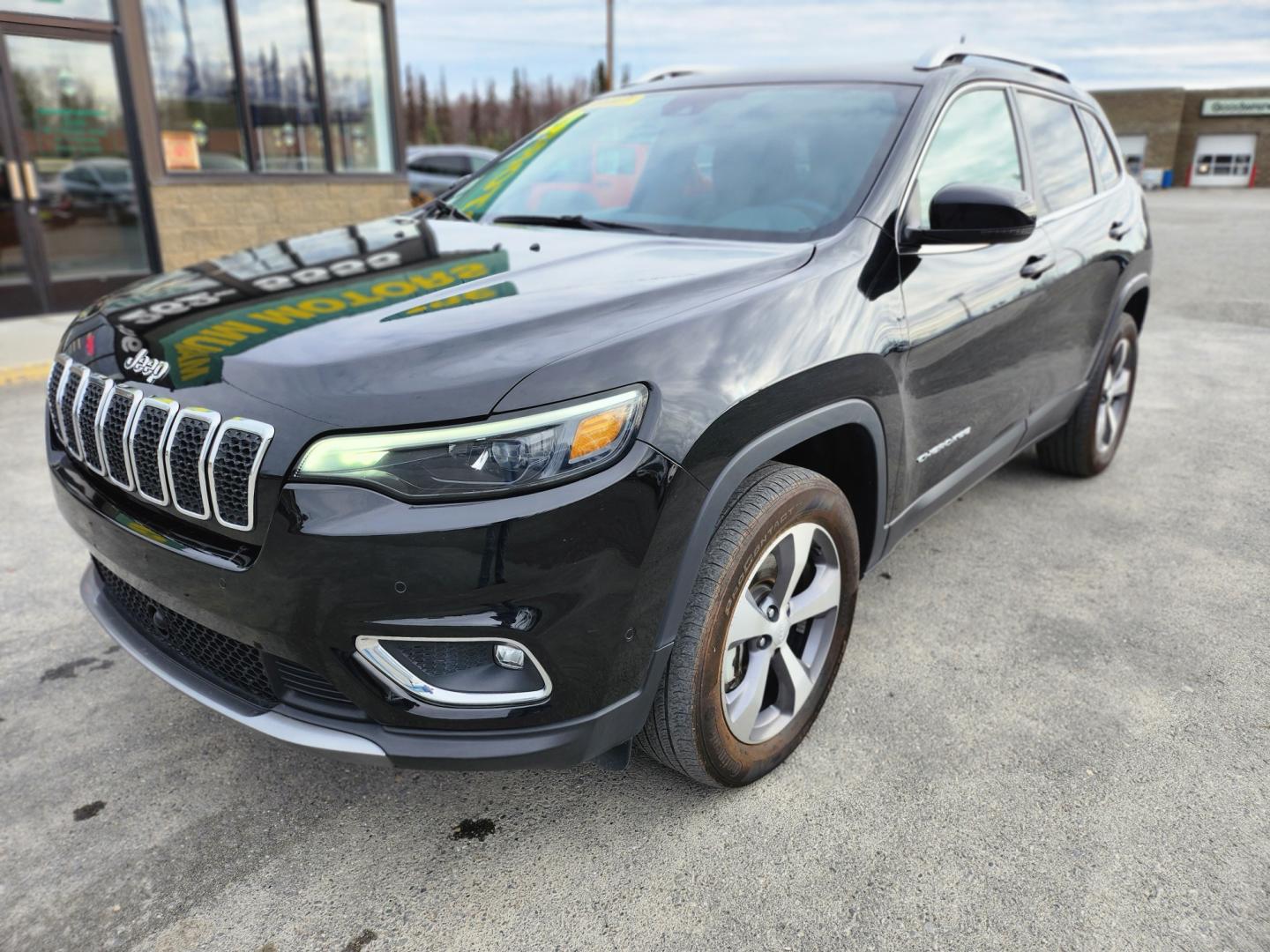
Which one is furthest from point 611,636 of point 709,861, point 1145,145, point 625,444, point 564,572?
point 1145,145

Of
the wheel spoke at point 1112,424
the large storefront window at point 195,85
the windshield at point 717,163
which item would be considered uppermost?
the large storefront window at point 195,85

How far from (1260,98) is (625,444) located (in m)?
70.6

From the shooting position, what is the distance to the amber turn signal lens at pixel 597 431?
1717 mm

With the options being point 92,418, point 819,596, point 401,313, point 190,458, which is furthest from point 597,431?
point 92,418

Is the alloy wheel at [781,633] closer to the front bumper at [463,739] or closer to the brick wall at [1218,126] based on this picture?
the front bumper at [463,739]

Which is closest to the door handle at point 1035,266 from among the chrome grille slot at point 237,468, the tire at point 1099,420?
the tire at point 1099,420

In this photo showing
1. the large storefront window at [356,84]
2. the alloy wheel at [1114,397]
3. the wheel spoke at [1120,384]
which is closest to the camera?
the alloy wheel at [1114,397]

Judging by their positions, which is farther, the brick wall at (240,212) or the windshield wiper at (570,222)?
the brick wall at (240,212)

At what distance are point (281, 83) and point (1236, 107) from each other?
64486 mm

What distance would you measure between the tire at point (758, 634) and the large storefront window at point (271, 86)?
9705mm

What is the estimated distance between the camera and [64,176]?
930 cm

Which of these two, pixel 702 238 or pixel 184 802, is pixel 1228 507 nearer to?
pixel 702 238

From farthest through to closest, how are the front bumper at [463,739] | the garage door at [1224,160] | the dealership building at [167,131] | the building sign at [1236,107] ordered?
the garage door at [1224,160]
the building sign at [1236,107]
the dealership building at [167,131]
the front bumper at [463,739]

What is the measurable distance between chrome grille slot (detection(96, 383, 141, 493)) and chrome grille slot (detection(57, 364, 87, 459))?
20 centimetres
